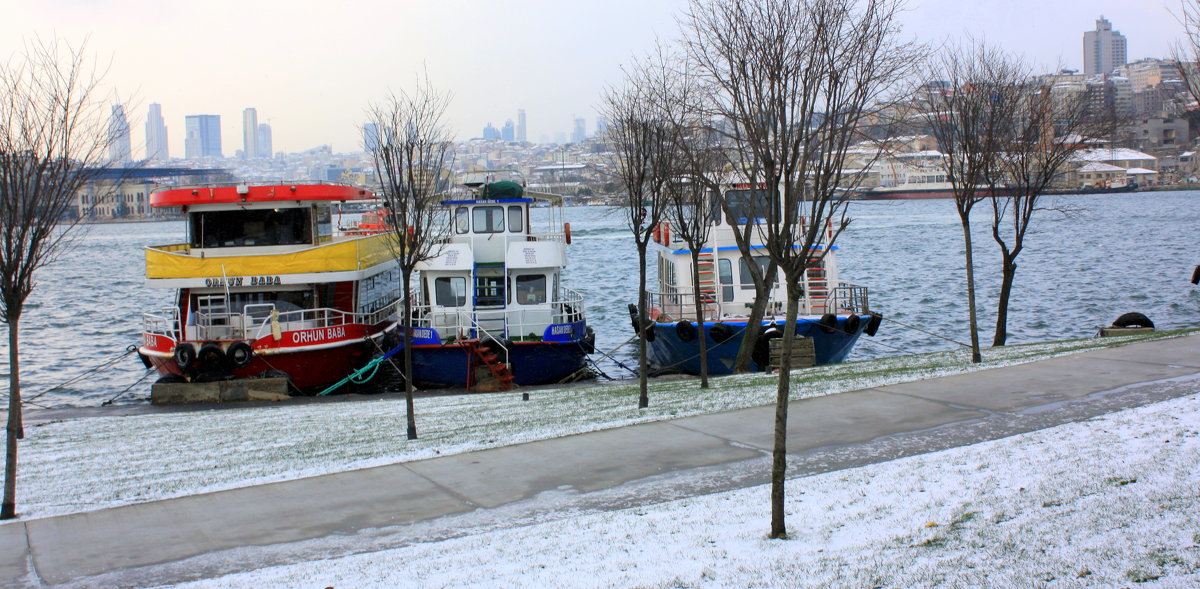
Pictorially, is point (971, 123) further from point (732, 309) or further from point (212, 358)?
point (212, 358)

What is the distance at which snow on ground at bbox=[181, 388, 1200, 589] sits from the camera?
21.5 ft

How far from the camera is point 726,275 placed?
88.1ft

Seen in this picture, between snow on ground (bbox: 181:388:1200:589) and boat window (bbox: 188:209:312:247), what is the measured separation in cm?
1947

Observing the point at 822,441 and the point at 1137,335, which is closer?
the point at 822,441

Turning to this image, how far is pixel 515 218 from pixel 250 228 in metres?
6.89

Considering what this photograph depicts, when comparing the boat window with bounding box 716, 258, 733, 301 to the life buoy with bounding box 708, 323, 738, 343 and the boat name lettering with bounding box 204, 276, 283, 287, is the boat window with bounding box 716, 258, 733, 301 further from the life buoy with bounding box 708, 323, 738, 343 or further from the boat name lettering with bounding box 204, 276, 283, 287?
the boat name lettering with bounding box 204, 276, 283, 287

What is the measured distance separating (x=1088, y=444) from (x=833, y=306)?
641 inches

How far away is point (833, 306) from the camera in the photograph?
25.7 metres

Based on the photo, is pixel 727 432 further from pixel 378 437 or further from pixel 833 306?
pixel 833 306

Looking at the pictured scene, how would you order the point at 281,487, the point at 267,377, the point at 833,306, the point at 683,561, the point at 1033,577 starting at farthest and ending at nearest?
1. the point at 833,306
2. the point at 267,377
3. the point at 281,487
4. the point at 683,561
5. the point at 1033,577

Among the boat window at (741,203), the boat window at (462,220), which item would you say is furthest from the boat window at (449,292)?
the boat window at (741,203)

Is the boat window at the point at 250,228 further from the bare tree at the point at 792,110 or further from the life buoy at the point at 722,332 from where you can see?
the bare tree at the point at 792,110

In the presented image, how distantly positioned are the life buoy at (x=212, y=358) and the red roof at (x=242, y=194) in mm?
4122

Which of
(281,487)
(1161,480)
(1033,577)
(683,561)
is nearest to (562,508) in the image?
(683,561)
